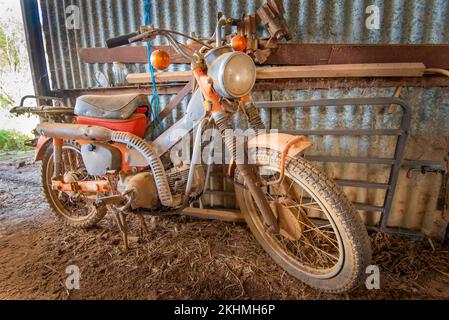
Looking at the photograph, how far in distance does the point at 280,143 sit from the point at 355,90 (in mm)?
962

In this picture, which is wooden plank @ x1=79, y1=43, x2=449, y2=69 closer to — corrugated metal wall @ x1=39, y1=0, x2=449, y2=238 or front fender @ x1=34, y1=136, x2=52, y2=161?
corrugated metal wall @ x1=39, y1=0, x2=449, y2=238

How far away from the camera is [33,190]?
2.98 metres

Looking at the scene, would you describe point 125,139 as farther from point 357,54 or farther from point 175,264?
point 357,54

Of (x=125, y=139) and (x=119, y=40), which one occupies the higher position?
(x=119, y=40)

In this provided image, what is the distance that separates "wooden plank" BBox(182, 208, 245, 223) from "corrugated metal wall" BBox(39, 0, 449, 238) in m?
0.15

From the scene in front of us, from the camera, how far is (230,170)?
164 cm

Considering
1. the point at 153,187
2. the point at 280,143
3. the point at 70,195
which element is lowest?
the point at 70,195

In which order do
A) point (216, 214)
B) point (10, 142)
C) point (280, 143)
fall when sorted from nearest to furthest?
point (280, 143)
point (216, 214)
point (10, 142)

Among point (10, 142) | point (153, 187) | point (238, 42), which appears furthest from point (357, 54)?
point (10, 142)

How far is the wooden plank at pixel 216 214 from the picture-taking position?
212cm

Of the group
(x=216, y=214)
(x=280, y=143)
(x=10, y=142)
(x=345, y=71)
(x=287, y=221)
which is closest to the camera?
(x=280, y=143)

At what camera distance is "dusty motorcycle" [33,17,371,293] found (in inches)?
47.7
